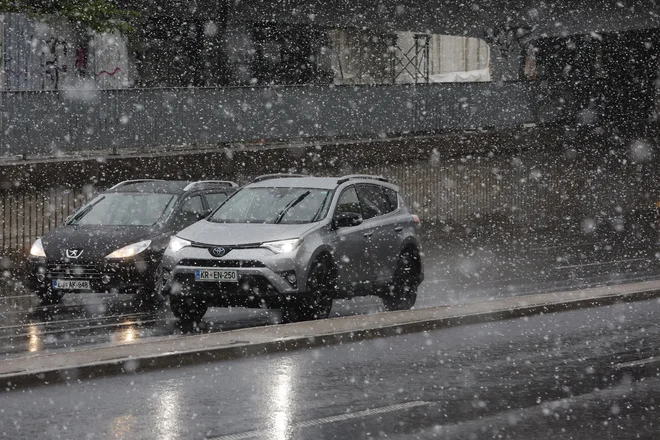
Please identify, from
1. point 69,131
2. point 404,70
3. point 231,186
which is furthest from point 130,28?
point 404,70

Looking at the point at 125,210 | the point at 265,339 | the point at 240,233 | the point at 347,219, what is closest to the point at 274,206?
the point at 347,219

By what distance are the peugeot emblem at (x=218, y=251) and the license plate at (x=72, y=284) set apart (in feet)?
8.95

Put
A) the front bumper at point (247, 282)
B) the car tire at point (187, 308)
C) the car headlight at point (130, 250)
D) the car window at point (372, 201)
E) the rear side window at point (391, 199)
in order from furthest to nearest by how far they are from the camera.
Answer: the rear side window at point (391, 199)
the car headlight at point (130, 250)
the car window at point (372, 201)
the car tire at point (187, 308)
the front bumper at point (247, 282)

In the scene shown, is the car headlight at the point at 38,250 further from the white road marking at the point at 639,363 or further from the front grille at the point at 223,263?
the white road marking at the point at 639,363

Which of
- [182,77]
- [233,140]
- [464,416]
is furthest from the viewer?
[182,77]

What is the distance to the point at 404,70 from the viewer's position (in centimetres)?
5266

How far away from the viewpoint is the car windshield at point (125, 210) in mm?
17438

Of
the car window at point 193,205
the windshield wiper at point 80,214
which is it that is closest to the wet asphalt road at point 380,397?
the car window at point 193,205

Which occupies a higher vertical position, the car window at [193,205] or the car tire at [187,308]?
the car window at [193,205]

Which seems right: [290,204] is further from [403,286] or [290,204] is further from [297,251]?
[403,286]

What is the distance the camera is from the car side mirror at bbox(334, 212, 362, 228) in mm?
14828

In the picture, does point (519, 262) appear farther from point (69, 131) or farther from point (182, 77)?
point (182, 77)

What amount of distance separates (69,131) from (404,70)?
28.2m

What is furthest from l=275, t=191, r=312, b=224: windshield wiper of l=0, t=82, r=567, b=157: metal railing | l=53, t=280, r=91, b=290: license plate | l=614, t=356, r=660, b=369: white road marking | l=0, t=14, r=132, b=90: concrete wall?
l=0, t=14, r=132, b=90: concrete wall
